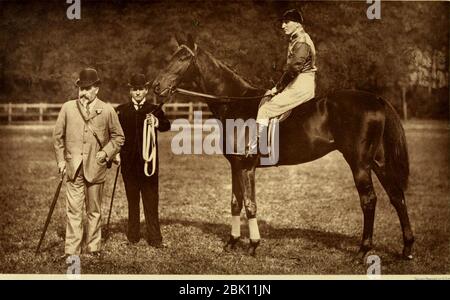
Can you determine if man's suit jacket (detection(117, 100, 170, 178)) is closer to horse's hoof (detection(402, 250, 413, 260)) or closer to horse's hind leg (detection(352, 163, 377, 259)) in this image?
horse's hind leg (detection(352, 163, 377, 259))

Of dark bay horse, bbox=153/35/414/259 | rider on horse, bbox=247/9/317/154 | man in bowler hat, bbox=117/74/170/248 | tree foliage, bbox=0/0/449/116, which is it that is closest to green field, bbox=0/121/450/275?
man in bowler hat, bbox=117/74/170/248

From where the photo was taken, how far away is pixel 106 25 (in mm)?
9336

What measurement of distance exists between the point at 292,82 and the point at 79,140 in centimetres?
284

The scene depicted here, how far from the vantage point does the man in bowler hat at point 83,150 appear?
6.73 meters

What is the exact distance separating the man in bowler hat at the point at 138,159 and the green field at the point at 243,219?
291 millimetres

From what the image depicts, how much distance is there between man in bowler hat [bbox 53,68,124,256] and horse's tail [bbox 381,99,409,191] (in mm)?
3575

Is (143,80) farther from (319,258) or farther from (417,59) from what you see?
(417,59)

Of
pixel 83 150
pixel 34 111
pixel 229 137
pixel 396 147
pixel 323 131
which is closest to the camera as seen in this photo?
pixel 83 150

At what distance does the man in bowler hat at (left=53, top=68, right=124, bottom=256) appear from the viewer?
6734 millimetres

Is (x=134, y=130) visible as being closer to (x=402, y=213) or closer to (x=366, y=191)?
(x=366, y=191)

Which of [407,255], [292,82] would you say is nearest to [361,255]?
[407,255]

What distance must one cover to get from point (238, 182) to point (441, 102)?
15.0 ft

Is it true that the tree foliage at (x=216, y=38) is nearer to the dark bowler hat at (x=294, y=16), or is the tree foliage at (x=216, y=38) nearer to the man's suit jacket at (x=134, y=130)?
the dark bowler hat at (x=294, y=16)

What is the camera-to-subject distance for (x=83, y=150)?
677cm
